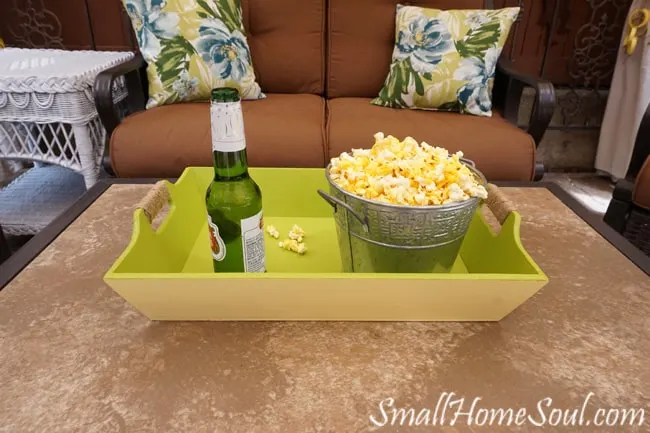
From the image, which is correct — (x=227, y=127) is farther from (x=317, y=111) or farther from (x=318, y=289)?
(x=317, y=111)

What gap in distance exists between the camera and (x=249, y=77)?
1.73m

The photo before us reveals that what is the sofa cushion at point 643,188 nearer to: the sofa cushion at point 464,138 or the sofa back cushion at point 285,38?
the sofa cushion at point 464,138

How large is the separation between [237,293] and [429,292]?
0.25 m

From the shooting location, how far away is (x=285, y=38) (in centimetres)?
191

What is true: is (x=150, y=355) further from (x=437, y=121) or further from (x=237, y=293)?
(x=437, y=121)

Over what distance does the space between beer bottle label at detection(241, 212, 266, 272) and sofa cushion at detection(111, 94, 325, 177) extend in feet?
2.71

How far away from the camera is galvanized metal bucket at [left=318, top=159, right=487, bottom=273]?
59 cm

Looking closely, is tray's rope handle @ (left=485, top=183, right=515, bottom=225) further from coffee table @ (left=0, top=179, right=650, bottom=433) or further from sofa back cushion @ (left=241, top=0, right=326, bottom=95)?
sofa back cushion @ (left=241, top=0, right=326, bottom=95)

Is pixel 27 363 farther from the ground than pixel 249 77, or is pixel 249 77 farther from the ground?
pixel 249 77

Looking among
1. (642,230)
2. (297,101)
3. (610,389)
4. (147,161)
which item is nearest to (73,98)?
(147,161)

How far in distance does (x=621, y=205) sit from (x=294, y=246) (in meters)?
1.11

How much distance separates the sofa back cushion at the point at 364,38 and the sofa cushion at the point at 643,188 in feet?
3.16

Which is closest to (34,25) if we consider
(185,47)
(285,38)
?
(185,47)

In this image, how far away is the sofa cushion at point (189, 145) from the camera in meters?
1.46
